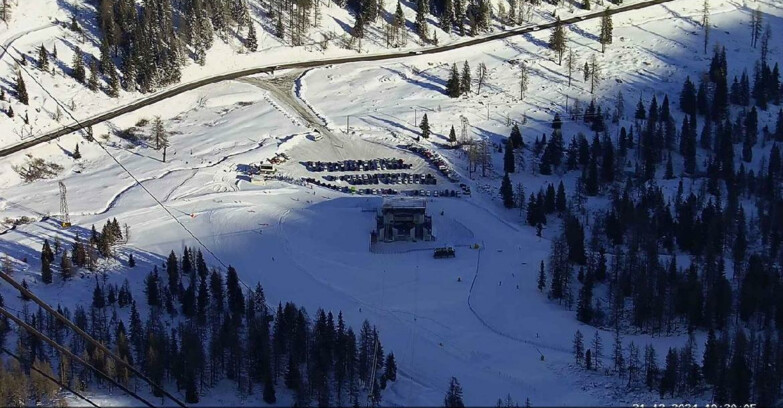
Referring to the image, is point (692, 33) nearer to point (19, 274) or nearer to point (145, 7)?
point (145, 7)

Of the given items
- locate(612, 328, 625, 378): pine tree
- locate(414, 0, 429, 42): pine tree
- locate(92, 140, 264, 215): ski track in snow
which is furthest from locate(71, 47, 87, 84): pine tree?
locate(612, 328, 625, 378): pine tree

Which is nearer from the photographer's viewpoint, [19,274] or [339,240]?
[19,274]

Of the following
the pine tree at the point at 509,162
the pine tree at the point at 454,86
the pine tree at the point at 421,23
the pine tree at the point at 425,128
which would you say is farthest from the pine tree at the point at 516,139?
the pine tree at the point at 421,23

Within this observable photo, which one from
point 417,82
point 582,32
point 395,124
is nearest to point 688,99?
point 582,32

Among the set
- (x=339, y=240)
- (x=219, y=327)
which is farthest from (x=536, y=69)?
(x=219, y=327)

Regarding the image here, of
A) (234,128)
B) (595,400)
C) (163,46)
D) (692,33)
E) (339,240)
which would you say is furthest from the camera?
(692,33)

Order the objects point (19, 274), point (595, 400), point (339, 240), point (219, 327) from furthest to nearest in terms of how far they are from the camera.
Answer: point (339, 240) → point (19, 274) → point (219, 327) → point (595, 400)

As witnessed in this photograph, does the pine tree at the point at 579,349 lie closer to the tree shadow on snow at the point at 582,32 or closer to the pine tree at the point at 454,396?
the pine tree at the point at 454,396

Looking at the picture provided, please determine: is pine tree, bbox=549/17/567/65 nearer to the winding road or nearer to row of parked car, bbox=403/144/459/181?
the winding road
